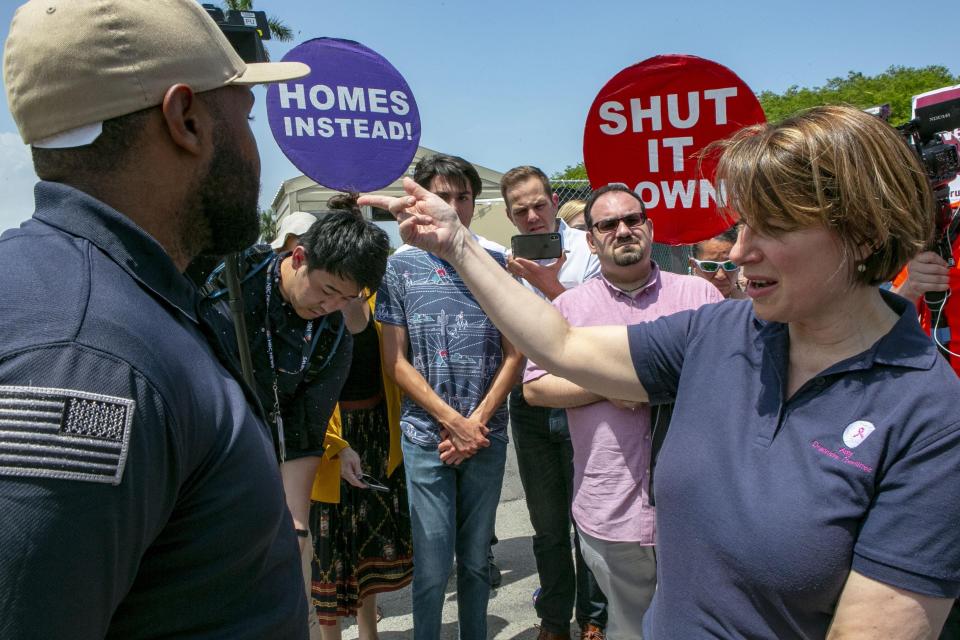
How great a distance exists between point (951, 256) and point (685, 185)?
1.07 m

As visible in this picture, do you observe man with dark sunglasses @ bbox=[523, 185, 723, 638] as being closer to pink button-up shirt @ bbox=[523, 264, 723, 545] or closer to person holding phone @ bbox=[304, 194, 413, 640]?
pink button-up shirt @ bbox=[523, 264, 723, 545]

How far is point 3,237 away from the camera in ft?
3.19

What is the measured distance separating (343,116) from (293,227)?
2.40 ft

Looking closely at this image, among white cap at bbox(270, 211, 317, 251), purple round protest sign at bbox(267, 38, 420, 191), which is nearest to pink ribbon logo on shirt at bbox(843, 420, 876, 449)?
purple round protest sign at bbox(267, 38, 420, 191)

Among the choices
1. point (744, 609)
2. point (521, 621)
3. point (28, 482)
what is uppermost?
point (28, 482)

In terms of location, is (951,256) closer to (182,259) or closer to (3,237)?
(182,259)

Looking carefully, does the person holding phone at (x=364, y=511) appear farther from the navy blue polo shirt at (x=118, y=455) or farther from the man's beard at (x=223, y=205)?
the navy blue polo shirt at (x=118, y=455)

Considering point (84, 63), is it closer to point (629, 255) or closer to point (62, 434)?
point (62, 434)

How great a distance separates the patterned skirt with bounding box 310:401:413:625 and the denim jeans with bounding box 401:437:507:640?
233 mm

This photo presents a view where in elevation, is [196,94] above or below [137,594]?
above

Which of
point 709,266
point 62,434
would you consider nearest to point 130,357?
point 62,434

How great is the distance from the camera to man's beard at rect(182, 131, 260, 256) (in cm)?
112

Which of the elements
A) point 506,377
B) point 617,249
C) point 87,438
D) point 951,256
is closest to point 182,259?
point 87,438

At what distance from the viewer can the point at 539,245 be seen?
3.18m
